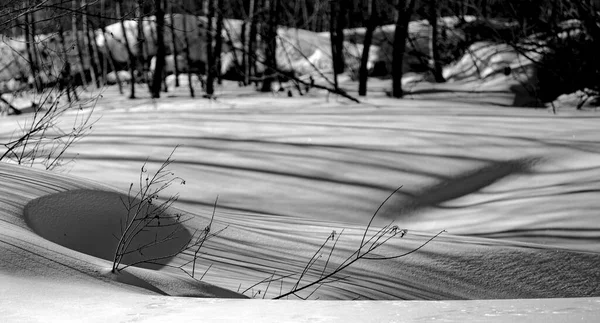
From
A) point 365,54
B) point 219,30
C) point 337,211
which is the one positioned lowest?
point 337,211

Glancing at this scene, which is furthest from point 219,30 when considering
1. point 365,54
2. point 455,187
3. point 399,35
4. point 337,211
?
point 337,211

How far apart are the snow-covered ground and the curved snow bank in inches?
0.6

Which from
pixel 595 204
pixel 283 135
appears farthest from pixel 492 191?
pixel 283 135

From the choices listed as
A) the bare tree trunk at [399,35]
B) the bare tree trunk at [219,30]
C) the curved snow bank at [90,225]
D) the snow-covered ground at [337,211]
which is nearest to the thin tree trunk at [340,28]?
the bare tree trunk at [399,35]

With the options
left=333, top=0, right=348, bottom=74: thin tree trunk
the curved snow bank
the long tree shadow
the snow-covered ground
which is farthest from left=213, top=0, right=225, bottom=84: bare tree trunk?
the curved snow bank

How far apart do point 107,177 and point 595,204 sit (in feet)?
13.1

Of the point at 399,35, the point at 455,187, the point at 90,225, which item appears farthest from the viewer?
the point at 399,35

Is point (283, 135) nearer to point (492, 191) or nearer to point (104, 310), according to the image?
point (492, 191)

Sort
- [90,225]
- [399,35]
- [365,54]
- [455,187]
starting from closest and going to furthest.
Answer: [90,225], [455,187], [399,35], [365,54]

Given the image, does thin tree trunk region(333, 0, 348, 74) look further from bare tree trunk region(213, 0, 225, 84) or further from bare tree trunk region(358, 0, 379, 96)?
bare tree trunk region(213, 0, 225, 84)

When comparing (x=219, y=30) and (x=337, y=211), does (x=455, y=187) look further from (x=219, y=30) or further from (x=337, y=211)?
(x=219, y=30)

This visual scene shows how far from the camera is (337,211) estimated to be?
5.85 meters

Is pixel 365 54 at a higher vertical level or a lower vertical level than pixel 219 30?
lower

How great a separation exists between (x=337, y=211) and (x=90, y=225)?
2511mm
